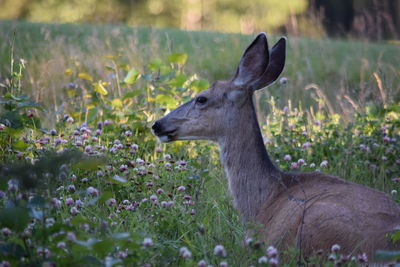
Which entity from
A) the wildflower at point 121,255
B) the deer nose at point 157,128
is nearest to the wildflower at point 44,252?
the wildflower at point 121,255

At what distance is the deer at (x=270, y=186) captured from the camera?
363 cm

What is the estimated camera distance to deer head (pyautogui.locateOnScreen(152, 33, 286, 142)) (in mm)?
4656

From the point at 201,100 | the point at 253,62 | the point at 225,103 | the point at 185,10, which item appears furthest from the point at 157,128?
the point at 185,10

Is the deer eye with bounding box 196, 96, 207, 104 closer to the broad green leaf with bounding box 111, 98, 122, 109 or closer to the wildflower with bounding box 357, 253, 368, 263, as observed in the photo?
the broad green leaf with bounding box 111, 98, 122, 109

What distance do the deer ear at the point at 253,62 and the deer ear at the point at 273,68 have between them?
5cm

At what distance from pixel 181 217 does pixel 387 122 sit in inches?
102

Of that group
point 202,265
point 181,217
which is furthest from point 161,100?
point 202,265

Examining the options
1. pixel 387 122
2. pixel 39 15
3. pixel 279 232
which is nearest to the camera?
pixel 279 232

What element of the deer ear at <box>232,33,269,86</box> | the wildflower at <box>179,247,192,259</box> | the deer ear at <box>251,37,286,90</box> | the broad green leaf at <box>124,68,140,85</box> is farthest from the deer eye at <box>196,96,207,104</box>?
the wildflower at <box>179,247,192,259</box>

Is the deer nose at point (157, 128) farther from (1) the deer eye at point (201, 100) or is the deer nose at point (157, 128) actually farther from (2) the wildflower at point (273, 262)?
(2) the wildflower at point (273, 262)

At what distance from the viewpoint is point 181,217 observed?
4262mm

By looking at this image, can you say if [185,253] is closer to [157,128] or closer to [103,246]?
[103,246]

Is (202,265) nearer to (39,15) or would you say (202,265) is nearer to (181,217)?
(181,217)

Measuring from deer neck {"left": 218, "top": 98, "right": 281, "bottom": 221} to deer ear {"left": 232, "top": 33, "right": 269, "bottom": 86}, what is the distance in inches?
8.0
